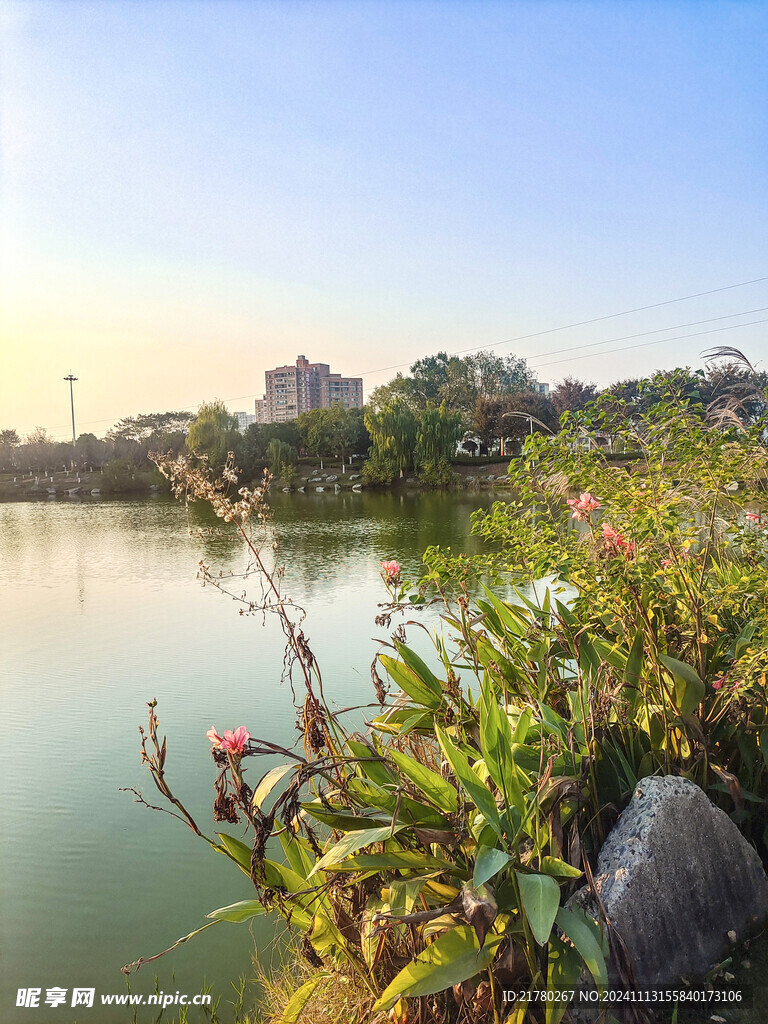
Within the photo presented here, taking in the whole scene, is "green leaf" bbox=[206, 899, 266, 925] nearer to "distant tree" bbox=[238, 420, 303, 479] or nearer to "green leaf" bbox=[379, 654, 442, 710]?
"green leaf" bbox=[379, 654, 442, 710]

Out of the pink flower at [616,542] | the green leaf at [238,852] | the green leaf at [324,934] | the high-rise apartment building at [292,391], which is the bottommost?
the green leaf at [324,934]

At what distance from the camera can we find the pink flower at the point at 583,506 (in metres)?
2.13

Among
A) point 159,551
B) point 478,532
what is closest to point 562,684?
point 478,532

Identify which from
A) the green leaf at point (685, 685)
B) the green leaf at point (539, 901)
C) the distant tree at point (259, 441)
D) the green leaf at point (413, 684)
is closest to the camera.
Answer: the green leaf at point (539, 901)

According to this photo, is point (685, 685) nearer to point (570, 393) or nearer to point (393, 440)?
point (393, 440)

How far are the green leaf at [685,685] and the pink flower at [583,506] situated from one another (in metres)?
0.49

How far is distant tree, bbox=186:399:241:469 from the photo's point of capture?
98.5 ft

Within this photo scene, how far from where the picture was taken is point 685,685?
1850 millimetres

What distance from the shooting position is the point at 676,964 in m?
1.63

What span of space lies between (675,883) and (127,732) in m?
3.61

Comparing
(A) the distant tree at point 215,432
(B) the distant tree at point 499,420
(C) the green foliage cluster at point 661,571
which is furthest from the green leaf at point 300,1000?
(B) the distant tree at point 499,420

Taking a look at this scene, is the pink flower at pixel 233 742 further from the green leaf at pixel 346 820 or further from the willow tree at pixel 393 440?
the willow tree at pixel 393 440

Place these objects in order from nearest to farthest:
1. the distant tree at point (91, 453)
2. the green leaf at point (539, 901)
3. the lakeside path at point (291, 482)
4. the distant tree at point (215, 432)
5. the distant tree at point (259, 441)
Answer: the green leaf at point (539, 901), the lakeside path at point (291, 482), the distant tree at point (215, 432), the distant tree at point (259, 441), the distant tree at point (91, 453)

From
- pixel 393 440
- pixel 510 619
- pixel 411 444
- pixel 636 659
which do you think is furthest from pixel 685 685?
pixel 411 444
